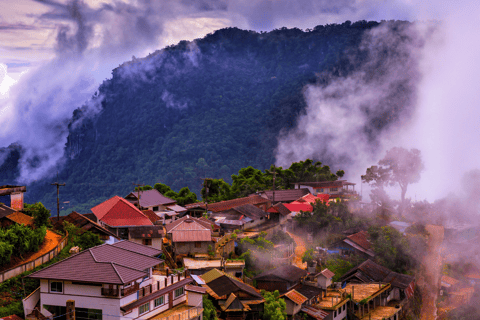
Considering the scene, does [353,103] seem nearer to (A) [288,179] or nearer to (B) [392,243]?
(A) [288,179]

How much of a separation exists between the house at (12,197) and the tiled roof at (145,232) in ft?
28.3

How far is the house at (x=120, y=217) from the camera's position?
36.3 meters

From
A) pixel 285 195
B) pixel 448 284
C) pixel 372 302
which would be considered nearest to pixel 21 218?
pixel 372 302

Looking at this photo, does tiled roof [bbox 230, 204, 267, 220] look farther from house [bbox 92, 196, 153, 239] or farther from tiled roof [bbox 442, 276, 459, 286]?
tiled roof [bbox 442, 276, 459, 286]

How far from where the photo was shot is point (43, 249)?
1047 inches

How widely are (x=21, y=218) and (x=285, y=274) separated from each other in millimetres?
17798

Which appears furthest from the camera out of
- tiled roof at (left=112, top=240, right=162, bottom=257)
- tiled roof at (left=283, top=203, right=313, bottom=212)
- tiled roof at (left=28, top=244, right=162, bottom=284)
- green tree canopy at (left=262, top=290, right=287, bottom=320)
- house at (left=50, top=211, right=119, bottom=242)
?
tiled roof at (left=283, top=203, right=313, bottom=212)

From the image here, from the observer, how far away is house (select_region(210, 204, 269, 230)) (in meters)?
44.2

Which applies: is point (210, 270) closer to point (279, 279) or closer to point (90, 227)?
point (279, 279)

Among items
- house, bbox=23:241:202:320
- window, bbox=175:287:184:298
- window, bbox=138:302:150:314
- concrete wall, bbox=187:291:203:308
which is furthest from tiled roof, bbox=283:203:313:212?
window, bbox=138:302:150:314

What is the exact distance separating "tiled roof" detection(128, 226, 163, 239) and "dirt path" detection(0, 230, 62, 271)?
205 inches

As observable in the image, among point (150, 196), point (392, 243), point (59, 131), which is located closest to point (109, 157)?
point (59, 131)

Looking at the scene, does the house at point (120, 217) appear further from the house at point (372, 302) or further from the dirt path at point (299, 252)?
the house at point (372, 302)

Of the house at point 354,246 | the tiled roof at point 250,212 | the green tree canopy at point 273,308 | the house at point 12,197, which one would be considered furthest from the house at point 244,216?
the house at point 12,197
